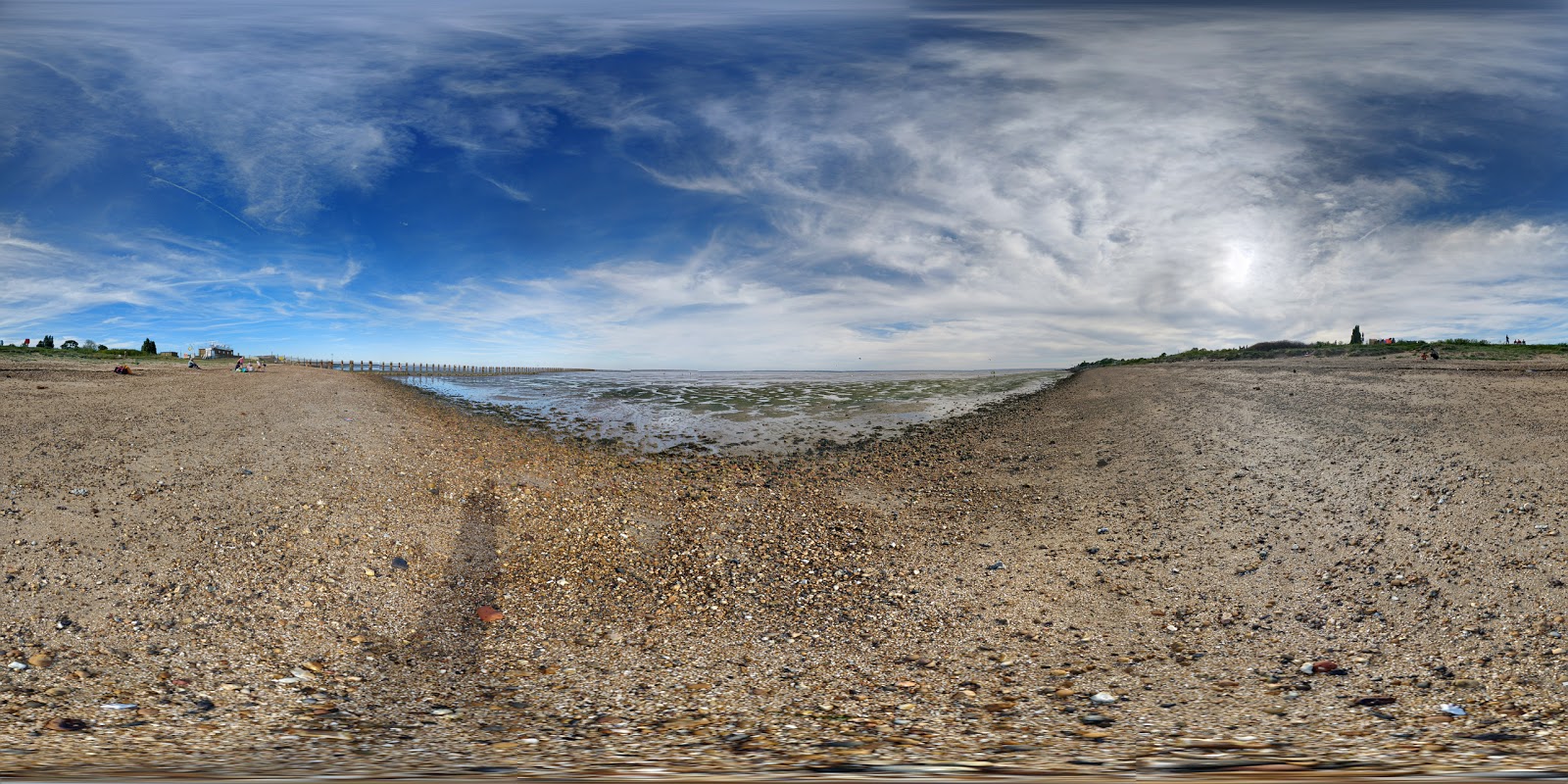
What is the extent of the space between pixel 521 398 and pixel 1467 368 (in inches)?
1474

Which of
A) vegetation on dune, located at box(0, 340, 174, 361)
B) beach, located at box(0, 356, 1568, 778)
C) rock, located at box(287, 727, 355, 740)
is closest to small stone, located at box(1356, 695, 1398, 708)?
beach, located at box(0, 356, 1568, 778)

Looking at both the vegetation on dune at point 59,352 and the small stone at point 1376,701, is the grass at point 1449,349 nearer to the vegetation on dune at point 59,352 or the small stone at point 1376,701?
the small stone at point 1376,701

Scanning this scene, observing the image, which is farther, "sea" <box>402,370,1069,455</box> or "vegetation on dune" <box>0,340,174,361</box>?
"vegetation on dune" <box>0,340,174,361</box>

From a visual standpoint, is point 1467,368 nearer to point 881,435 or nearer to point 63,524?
point 881,435

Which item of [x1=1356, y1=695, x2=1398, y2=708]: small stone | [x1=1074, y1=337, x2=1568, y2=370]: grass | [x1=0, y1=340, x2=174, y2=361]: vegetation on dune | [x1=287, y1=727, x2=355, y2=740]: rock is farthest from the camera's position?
[x1=0, y1=340, x2=174, y2=361]: vegetation on dune

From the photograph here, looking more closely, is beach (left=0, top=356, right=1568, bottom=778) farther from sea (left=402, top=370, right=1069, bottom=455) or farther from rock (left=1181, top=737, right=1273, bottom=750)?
sea (left=402, top=370, right=1069, bottom=455)

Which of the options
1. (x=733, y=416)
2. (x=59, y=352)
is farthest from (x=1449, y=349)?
(x=59, y=352)

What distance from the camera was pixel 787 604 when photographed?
26.1 ft

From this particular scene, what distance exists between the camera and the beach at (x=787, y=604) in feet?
14.3

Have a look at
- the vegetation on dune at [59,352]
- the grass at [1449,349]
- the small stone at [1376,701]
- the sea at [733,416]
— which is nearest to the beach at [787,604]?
the small stone at [1376,701]

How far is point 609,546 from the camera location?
31.4ft

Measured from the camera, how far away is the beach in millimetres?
4371

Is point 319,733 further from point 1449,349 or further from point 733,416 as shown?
point 1449,349

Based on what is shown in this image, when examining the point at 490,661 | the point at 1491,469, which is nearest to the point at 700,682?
the point at 490,661
